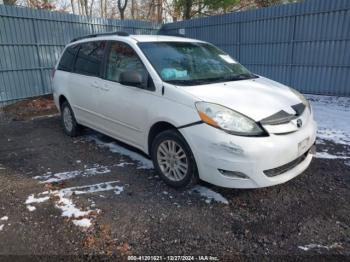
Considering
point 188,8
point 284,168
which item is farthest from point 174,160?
point 188,8

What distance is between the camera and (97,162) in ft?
14.7

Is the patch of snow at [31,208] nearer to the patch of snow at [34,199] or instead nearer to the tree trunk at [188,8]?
the patch of snow at [34,199]

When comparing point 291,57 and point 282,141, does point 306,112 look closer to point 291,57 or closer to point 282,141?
point 282,141

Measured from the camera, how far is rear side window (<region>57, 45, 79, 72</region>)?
17.5 feet

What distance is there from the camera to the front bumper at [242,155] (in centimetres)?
282

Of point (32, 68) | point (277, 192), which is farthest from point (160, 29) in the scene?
point (277, 192)

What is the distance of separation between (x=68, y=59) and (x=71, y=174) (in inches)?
95.8

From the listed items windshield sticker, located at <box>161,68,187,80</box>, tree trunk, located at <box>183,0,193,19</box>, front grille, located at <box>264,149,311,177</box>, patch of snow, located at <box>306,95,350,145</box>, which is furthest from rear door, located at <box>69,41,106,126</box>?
tree trunk, located at <box>183,0,193,19</box>

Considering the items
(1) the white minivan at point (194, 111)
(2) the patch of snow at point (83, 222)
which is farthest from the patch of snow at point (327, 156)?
(2) the patch of snow at point (83, 222)

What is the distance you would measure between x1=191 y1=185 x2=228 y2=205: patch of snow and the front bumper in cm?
34

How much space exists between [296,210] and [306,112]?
45.4 inches

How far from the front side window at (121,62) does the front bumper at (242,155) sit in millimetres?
1241

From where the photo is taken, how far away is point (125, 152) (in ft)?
15.8

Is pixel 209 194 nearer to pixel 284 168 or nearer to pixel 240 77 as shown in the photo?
pixel 284 168
